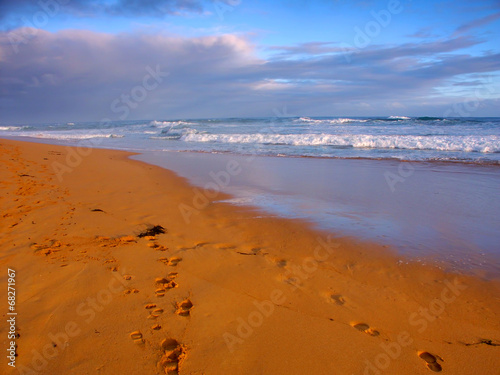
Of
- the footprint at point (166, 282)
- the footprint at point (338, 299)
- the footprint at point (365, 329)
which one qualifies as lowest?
the footprint at point (365, 329)

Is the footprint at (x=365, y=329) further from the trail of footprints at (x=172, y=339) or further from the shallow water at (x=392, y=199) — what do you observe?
the shallow water at (x=392, y=199)

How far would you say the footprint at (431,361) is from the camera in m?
2.04

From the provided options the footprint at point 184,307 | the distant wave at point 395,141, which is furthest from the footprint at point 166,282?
the distant wave at point 395,141

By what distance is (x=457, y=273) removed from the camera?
328 centimetres

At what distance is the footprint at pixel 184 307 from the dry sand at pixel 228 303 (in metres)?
0.02

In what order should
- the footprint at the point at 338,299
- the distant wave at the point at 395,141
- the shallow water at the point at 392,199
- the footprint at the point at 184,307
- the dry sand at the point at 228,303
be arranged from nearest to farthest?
the dry sand at the point at 228,303
the footprint at the point at 184,307
the footprint at the point at 338,299
the shallow water at the point at 392,199
the distant wave at the point at 395,141

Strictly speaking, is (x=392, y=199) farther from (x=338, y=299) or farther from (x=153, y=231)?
(x=153, y=231)

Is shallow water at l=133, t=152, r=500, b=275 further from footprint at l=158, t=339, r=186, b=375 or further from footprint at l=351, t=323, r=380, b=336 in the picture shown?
footprint at l=158, t=339, r=186, b=375

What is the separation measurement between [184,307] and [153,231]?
1948mm

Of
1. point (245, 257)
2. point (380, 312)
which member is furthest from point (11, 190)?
point (380, 312)

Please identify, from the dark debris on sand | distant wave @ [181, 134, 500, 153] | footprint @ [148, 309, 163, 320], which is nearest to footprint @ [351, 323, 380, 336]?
footprint @ [148, 309, 163, 320]

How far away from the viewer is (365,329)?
241 centimetres

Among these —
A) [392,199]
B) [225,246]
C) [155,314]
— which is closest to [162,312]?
[155,314]

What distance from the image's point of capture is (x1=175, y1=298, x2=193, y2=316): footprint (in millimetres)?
2512
